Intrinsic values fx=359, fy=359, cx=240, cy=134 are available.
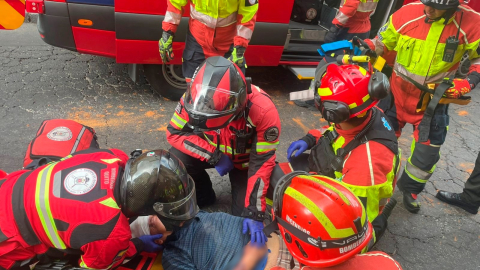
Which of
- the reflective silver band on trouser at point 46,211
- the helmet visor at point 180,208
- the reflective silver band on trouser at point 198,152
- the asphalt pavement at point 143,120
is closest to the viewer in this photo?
the reflective silver band on trouser at point 46,211

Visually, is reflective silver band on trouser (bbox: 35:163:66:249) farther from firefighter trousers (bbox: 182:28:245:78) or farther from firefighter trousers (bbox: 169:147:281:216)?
firefighter trousers (bbox: 182:28:245:78)

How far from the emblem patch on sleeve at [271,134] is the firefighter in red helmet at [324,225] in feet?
2.97

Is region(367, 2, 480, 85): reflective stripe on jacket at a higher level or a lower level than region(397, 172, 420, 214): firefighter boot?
higher

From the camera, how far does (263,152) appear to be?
261cm

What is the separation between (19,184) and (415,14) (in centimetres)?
323

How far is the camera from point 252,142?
273 centimetres

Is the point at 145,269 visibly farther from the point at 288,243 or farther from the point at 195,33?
the point at 195,33

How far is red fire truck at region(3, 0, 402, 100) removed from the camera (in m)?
3.79

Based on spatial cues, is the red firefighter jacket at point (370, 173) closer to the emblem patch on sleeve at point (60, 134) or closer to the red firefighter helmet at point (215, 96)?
the red firefighter helmet at point (215, 96)

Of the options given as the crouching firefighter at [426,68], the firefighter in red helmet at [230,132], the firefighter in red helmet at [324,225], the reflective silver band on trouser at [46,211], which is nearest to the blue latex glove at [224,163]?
the firefighter in red helmet at [230,132]

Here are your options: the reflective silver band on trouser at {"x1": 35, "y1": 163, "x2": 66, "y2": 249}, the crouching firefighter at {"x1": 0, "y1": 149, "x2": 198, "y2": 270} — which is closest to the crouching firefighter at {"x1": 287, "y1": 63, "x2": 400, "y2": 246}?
the crouching firefighter at {"x1": 0, "y1": 149, "x2": 198, "y2": 270}

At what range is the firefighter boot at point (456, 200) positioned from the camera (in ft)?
11.9

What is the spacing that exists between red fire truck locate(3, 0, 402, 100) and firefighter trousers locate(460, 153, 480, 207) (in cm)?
258

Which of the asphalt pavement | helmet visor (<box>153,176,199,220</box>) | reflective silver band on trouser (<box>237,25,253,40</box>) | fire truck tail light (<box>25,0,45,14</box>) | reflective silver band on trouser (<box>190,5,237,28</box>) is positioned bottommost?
the asphalt pavement
